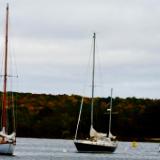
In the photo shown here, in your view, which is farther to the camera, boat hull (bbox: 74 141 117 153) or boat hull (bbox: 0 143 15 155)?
boat hull (bbox: 74 141 117 153)

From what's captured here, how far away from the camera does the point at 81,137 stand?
598 feet

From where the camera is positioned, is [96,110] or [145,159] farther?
[96,110]

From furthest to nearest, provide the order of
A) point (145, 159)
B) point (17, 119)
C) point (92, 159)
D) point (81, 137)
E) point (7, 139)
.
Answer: point (17, 119)
point (81, 137)
point (145, 159)
point (92, 159)
point (7, 139)

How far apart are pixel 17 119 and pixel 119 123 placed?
61.0 feet

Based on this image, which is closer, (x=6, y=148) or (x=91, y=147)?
(x=6, y=148)

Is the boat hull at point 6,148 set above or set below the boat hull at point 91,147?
above

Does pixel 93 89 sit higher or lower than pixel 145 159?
higher

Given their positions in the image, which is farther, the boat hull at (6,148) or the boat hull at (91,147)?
the boat hull at (91,147)

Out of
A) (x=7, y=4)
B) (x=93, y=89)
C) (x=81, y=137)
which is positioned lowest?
(x=81, y=137)

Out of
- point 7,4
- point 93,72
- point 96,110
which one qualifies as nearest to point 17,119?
point 96,110

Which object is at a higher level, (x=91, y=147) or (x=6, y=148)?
(x=6, y=148)

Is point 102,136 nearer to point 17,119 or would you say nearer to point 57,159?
point 57,159

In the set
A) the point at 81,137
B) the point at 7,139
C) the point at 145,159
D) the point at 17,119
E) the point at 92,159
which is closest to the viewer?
the point at 7,139

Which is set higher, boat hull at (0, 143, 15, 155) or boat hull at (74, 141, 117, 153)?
boat hull at (0, 143, 15, 155)
